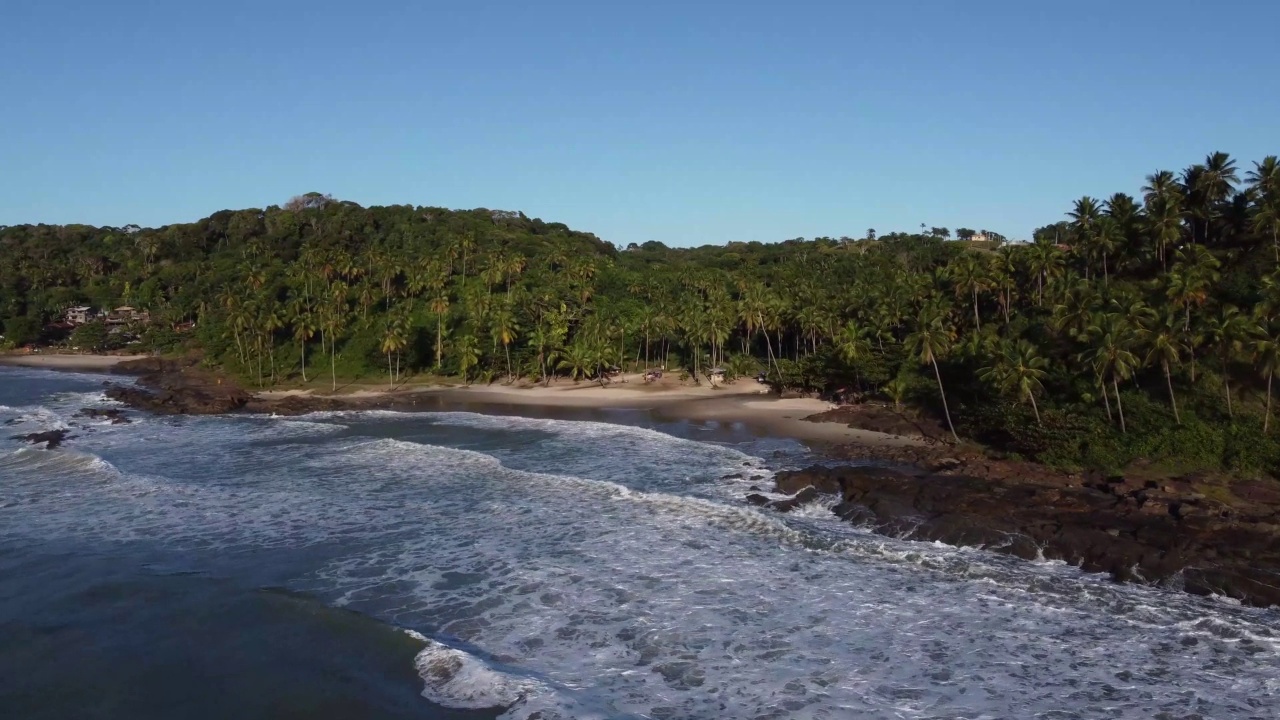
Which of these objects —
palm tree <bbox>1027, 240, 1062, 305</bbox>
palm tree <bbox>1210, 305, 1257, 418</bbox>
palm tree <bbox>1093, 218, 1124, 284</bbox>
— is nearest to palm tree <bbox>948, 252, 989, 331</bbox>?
palm tree <bbox>1027, 240, 1062, 305</bbox>

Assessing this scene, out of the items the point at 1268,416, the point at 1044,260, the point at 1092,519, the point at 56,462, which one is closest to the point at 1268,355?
the point at 1268,416

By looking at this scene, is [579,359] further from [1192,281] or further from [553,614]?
[553,614]

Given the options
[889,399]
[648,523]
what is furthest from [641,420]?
[648,523]

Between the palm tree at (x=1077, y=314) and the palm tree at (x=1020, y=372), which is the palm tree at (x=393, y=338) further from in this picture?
the palm tree at (x=1077, y=314)

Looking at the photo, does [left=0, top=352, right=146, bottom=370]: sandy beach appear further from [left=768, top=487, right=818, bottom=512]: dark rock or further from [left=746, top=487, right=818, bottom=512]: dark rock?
[left=768, top=487, right=818, bottom=512]: dark rock

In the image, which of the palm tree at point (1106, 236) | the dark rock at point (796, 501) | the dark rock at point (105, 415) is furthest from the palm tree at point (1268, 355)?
the dark rock at point (105, 415)
